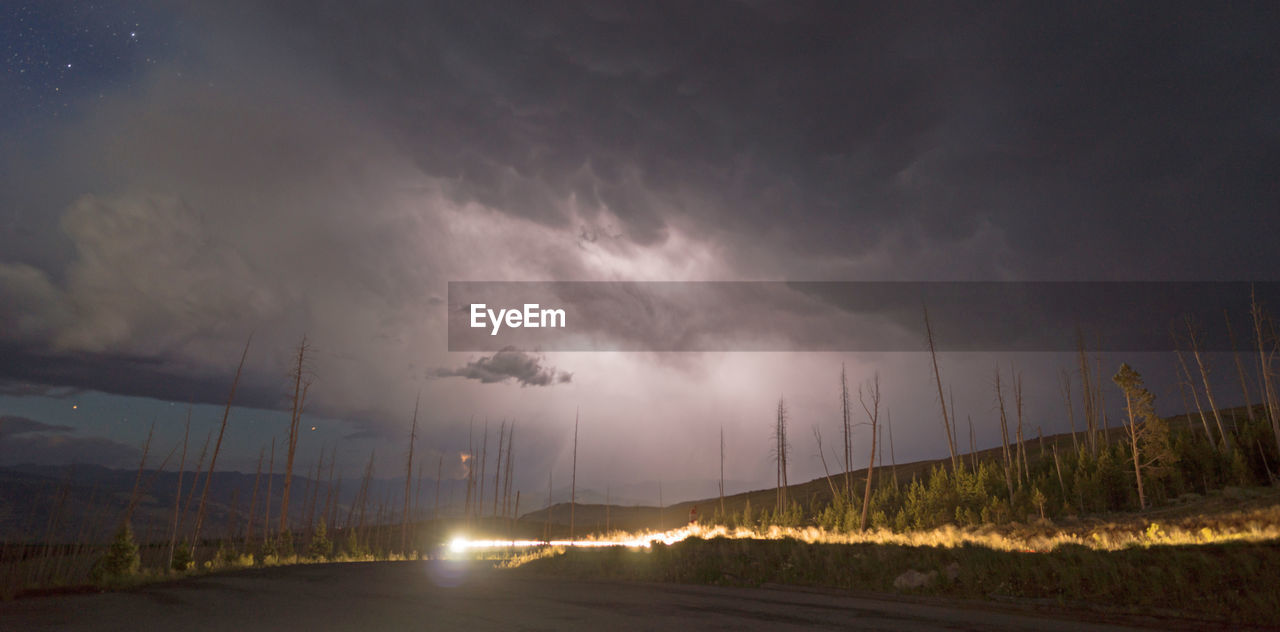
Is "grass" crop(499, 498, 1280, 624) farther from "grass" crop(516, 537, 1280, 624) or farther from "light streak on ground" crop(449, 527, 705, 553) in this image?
"light streak on ground" crop(449, 527, 705, 553)

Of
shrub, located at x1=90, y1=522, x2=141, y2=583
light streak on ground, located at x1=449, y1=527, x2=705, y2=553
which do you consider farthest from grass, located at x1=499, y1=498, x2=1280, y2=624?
shrub, located at x1=90, y1=522, x2=141, y2=583

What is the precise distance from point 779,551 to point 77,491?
219 m

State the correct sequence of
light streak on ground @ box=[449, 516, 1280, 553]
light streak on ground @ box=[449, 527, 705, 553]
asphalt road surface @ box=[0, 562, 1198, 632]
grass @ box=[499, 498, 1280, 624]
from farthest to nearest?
light streak on ground @ box=[449, 527, 705, 553]
light streak on ground @ box=[449, 516, 1280, 553]
grass @ box=[499, 498, 1280, 624]
asphalt road surface @ box=[0, 562, 1198, 632]

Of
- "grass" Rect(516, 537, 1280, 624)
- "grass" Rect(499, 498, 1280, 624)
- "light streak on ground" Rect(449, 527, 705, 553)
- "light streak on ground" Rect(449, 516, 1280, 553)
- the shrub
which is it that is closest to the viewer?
"grass" Rect(516, 537, 1280, 624)

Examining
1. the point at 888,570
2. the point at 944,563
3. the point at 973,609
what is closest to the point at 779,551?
the point at 888,570

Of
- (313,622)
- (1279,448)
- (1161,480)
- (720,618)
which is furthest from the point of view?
(1161,480)

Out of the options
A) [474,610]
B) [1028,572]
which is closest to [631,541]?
[1028,572]

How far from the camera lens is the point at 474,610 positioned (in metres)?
14.1

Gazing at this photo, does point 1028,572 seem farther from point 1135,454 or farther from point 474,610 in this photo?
point 1135,454

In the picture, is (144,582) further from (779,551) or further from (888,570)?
(888,570)

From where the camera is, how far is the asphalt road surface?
12.3 meters

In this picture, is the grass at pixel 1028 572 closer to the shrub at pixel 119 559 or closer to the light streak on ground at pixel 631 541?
the light streak on ground at pixel 631 541

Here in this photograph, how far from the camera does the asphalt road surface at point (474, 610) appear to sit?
12.3 metres

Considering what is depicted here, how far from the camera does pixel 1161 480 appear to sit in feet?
131
